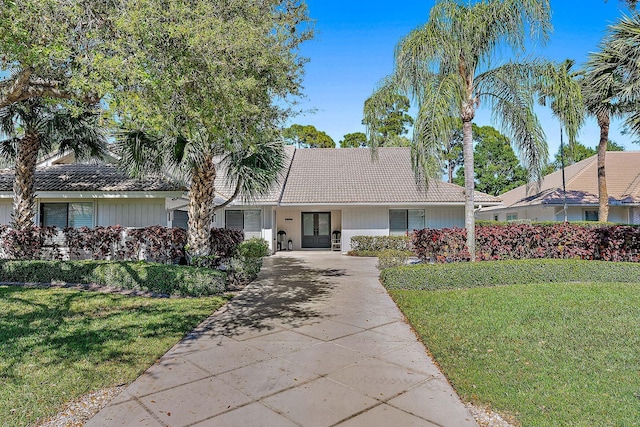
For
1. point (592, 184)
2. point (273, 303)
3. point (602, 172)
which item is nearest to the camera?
point (273, 303)

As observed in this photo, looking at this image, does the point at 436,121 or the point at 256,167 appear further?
the point at 256,167

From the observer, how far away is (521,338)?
590cm

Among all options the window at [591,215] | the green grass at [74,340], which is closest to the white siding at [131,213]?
the green grass at [74,340]

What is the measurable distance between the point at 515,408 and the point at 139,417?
3476mm

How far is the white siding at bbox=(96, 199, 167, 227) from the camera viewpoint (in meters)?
13.7

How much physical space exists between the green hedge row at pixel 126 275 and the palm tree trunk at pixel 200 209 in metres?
0.91

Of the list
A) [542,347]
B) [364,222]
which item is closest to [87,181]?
[364,222]

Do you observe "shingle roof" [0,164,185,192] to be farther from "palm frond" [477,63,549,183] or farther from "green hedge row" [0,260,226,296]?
"palm frond" [477,63,549,183]

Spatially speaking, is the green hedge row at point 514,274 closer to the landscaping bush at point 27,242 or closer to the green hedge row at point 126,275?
the green hedge row at point 126,275

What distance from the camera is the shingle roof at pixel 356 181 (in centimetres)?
2039

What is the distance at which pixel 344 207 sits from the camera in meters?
20.8

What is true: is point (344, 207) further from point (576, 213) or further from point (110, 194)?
point (576, 213)

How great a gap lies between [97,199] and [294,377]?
1197 centimetres

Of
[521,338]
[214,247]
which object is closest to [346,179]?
[214,247]
